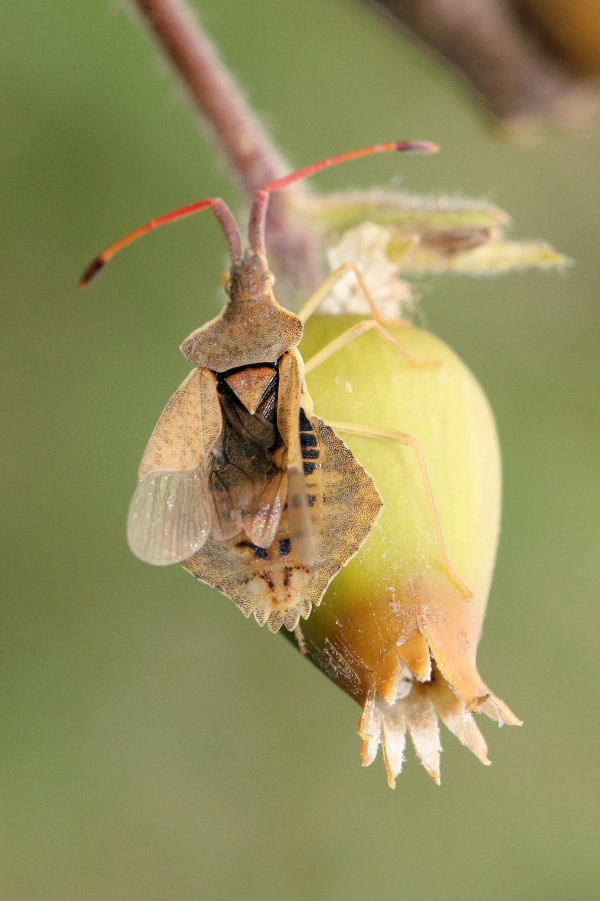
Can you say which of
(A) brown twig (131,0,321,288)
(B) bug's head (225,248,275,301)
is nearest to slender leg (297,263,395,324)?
(B) bug's head (225,248,275,301)

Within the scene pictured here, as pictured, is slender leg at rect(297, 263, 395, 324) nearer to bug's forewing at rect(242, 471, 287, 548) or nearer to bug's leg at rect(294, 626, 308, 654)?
bug's forewing at rect(242, 471, 287, 548)

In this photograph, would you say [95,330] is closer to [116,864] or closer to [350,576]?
[116,864]

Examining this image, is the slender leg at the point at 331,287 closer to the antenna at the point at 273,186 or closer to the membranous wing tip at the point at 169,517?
the antenna at the point at 273,186

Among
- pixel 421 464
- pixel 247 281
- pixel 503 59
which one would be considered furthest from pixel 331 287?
pixel 503 59

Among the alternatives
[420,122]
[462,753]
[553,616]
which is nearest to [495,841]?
[462,753]

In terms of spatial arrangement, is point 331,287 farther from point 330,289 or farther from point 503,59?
point 503,59
